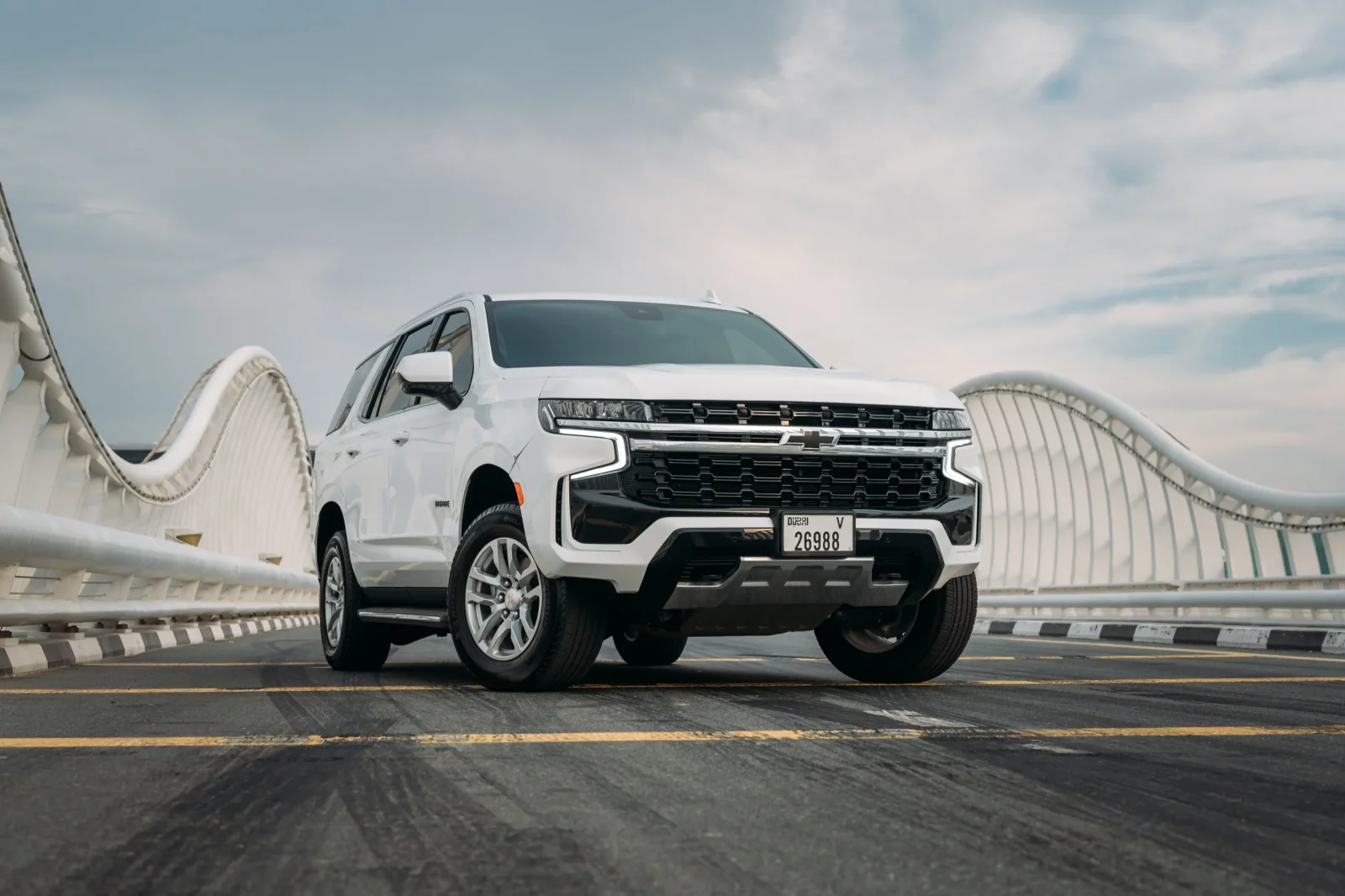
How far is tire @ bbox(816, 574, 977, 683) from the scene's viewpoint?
7219 mm

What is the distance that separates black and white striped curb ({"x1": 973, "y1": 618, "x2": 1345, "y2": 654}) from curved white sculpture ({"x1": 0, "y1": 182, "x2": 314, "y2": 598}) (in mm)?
10179

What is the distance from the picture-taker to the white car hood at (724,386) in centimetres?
641

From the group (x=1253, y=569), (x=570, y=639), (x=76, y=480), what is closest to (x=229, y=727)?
(x=570, y=639)

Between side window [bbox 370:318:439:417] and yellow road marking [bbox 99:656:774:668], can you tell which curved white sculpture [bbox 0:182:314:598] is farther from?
side window [bbox 370:318:439:417]

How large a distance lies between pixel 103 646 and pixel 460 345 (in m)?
4.54

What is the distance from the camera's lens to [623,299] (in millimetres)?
8219

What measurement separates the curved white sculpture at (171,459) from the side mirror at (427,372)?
324cm

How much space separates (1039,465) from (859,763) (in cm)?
3585

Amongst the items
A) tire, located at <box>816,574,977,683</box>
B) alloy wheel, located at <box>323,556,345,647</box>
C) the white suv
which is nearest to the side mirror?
the white suv

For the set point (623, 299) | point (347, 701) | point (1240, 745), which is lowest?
point (347, 701)

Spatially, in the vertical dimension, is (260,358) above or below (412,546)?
above

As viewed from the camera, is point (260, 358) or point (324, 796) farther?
point (260, 358)

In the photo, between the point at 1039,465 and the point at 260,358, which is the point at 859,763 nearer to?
the point at 260,358

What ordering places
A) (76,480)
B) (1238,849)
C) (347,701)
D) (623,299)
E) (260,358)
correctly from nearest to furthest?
(1238,849), (347,701), (623,299), (76,480), (260,358)
